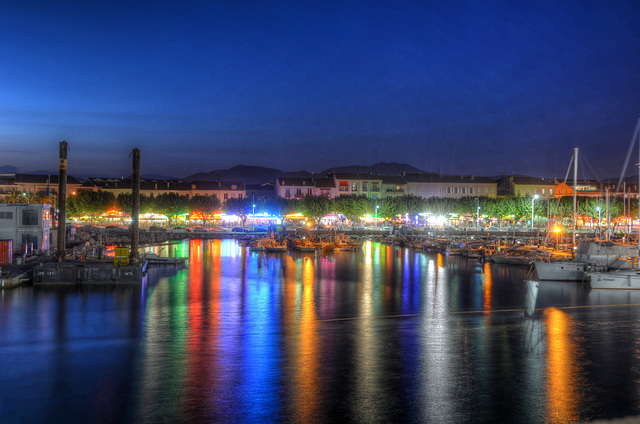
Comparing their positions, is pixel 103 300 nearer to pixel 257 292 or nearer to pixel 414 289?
pixel 257 292

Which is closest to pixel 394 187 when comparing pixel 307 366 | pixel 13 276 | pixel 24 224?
pixel 24 224

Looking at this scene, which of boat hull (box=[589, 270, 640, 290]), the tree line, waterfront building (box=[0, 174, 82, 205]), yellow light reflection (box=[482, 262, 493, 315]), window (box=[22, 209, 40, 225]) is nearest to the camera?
yellow light reflection (box=[482, 262, 493, 315])

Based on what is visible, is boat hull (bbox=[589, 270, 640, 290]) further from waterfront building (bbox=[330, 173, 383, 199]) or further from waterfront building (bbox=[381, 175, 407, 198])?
→ waterfront building (bbox=[381, 175, 407, 198])

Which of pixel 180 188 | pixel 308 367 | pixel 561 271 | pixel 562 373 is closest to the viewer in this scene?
pixel 562 373

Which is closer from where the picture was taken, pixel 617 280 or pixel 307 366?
pixel 307 366

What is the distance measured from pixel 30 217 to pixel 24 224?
1.85 ft

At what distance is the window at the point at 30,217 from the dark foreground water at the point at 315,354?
9763mm

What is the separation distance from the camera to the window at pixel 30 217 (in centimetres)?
3017

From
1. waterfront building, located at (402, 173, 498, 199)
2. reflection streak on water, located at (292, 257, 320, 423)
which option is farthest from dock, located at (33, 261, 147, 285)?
waterfront building, located at (402, 173, 498, 199)

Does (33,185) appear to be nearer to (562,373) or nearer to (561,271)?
(561,271)

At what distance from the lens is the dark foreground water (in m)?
9.88

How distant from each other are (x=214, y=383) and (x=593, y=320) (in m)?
14.1

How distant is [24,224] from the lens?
3039cm

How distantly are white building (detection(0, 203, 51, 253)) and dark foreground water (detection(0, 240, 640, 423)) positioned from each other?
31.4 feet
